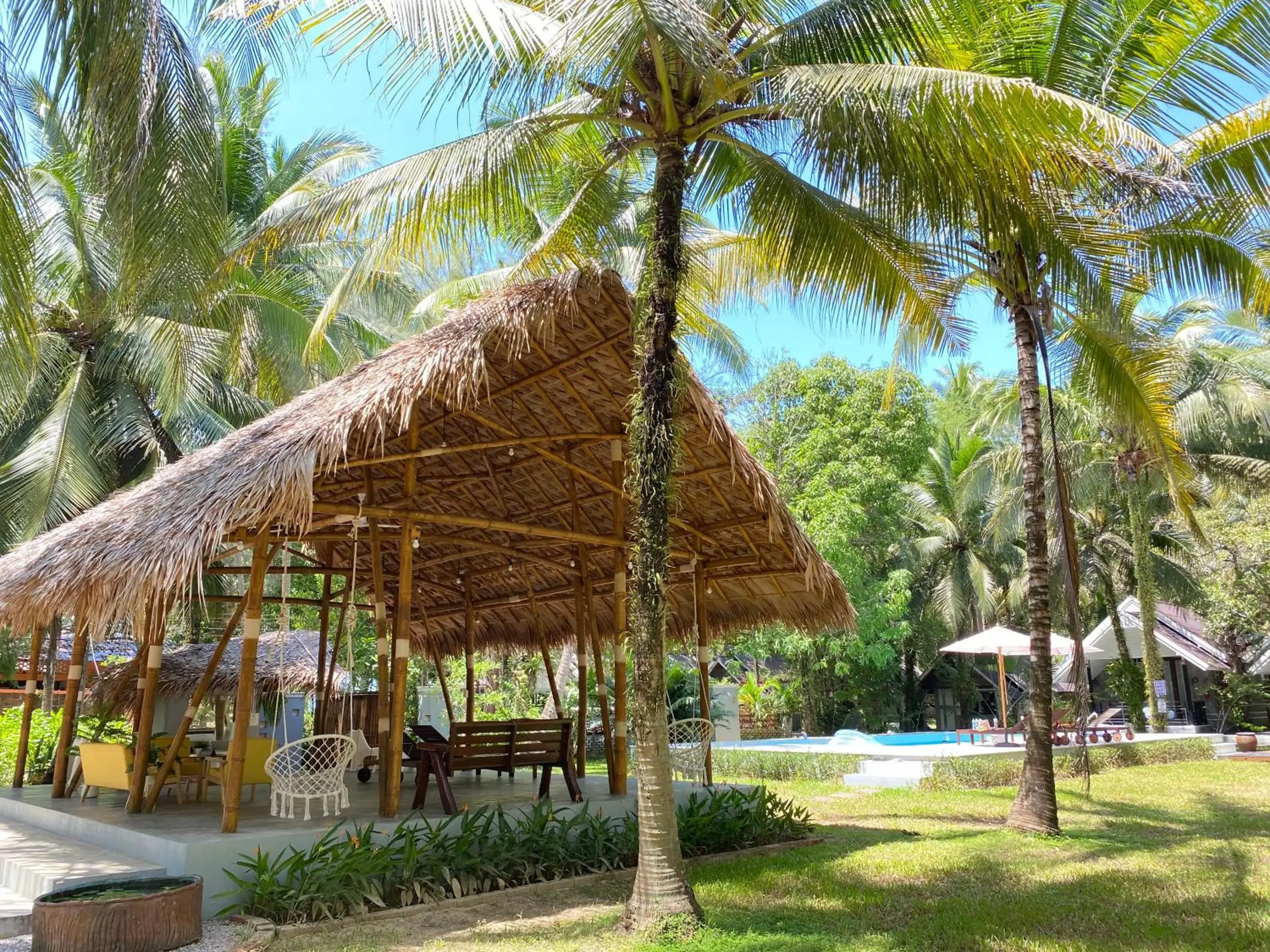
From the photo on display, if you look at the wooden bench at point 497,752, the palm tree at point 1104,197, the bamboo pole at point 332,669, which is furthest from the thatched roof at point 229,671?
the palm tree at point 1104,197

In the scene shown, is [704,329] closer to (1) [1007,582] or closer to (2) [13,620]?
(2) [13,620]

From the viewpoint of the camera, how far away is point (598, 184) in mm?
7738

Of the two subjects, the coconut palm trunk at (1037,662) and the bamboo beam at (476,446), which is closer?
the bamboo beam at (476,446)

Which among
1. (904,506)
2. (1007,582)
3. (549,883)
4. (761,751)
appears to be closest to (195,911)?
(549,883)

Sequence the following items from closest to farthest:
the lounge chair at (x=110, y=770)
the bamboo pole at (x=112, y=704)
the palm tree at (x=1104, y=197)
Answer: the palm tree at (x=1104, y=197)
the lounge chair at (x=110, y=770)
the bamboo pole at (x=112, y=704)

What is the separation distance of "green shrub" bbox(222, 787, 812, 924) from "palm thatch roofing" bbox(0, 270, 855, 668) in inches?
82.0

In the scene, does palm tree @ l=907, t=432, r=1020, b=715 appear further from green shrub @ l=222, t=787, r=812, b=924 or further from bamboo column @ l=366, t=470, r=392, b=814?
bamboo column @ l=366, t=470, r=392, b=814

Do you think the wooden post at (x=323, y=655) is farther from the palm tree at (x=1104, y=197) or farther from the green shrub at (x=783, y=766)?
the palm tree at (x=1104, y=197)

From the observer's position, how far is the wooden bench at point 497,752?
7.77 m

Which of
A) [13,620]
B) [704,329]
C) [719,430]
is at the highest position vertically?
[704,329]

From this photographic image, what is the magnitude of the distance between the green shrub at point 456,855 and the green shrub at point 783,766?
6.27 m

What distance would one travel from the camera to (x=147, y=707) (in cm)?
797

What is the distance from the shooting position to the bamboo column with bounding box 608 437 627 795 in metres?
8.48

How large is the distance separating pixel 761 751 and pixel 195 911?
1159 centimetres
